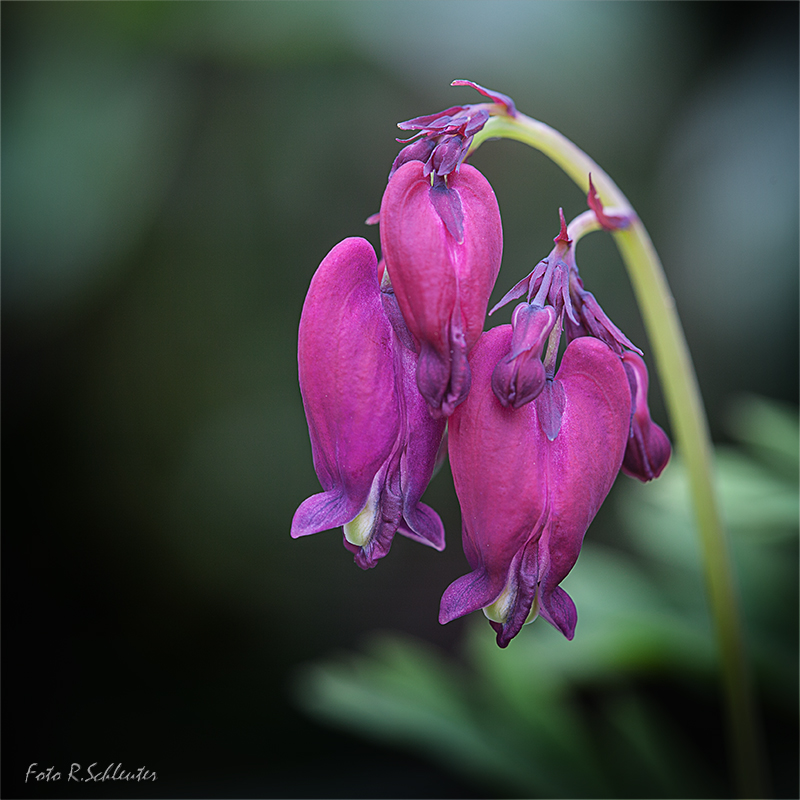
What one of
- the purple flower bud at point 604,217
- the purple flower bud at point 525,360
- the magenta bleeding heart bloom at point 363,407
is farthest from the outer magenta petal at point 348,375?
the purple flower bud at point 604,217

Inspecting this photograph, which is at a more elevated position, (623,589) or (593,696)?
(623,589)

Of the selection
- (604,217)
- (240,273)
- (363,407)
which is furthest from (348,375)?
(240,273)

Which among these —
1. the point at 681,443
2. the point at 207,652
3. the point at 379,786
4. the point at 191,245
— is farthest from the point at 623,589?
the point at 191,245

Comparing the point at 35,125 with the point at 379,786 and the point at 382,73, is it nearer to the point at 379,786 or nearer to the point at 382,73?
the point at 382,73

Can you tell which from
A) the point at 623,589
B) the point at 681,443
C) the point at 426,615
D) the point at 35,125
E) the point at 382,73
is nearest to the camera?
the point at 681,443

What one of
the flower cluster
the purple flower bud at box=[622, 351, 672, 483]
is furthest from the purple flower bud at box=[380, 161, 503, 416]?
the purple flower bud at box=[622, 351, 672, 483]

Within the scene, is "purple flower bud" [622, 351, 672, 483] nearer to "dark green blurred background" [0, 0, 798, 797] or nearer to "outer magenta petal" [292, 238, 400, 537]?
"outer magenta petal" [292, 238, 400, 537]

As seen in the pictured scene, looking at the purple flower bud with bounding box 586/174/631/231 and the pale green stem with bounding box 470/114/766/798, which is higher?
the purple flower bud with bounding box 586/174/631/231

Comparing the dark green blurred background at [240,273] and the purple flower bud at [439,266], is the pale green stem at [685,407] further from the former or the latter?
the dark green blurred background at [240,273]
